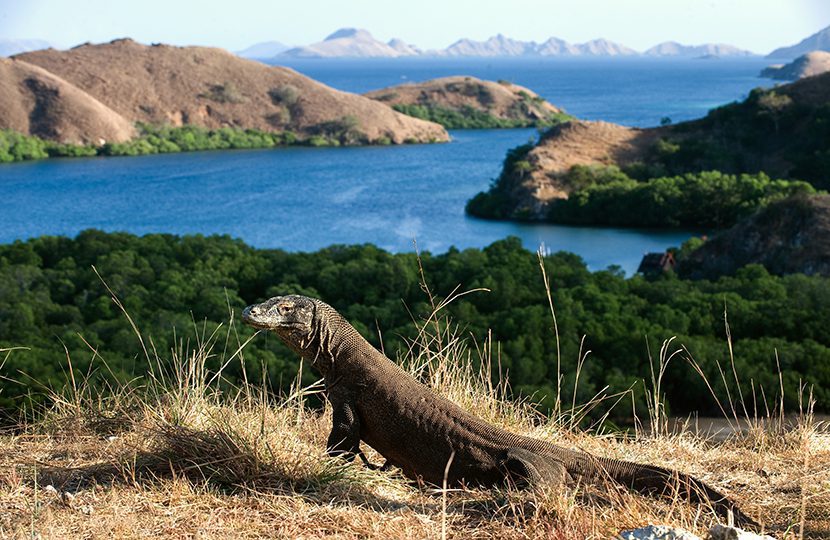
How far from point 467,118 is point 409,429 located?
358 ft

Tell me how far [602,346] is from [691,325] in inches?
124

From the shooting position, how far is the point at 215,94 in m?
97.9

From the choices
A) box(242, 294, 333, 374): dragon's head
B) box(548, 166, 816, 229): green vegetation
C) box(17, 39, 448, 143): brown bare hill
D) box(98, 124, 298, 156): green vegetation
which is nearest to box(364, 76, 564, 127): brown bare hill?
box(17, 39, 448, 143): brown bare hill

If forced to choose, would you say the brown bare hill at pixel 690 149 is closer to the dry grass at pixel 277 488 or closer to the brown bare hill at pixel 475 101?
the dry grass at pixel 277 488

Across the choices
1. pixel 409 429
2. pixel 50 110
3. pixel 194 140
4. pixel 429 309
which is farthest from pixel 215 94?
pixel 409 429

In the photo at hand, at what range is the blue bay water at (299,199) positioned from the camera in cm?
4666

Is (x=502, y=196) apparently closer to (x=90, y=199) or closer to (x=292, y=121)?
(x=90, y=199)

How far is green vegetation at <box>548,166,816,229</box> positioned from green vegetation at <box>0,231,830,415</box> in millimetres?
18558

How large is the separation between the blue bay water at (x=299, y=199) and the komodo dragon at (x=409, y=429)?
34.3 metres

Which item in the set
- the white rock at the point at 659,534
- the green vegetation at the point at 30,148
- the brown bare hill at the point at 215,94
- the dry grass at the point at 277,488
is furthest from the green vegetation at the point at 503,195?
the white rock at the point at 659,534

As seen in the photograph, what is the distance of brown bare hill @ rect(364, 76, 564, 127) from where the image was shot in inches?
4446

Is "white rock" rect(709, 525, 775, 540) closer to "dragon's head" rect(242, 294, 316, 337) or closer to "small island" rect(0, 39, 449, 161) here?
"dragon's head" rect(242, 294, 316, 337)

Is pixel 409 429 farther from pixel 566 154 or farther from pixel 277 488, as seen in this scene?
pixel 566 154

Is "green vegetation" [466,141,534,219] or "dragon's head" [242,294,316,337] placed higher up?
"dragon's head" [242,294,316,337]
